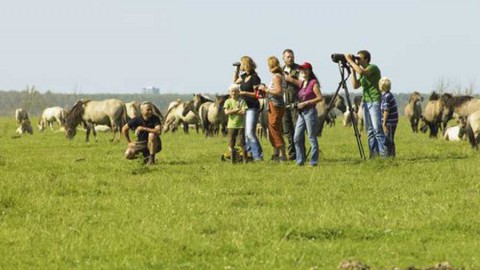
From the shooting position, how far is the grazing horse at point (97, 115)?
109ft

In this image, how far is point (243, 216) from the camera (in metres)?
10.1

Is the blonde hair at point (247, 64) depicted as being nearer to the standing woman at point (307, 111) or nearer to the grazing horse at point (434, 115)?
the standing woman at point (307, 111)

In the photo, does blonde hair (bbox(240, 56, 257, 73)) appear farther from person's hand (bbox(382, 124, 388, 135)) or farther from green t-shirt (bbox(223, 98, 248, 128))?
person's hand (bbox(382, 124, 388, 135))

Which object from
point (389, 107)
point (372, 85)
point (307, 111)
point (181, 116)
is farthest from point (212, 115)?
point (307, 111)

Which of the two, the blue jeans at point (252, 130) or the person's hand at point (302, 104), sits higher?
the person's hand at point (302, 104)

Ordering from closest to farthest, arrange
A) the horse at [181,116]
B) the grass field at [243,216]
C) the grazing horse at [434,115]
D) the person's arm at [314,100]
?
the grass field at [243,216], the person's arm at [314,100], the grazing horse at [434,115], the horse at [181,116]

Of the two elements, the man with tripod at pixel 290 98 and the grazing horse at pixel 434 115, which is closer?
the man with tripod at pixel 290 98

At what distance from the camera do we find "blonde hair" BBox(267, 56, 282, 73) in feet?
53.5

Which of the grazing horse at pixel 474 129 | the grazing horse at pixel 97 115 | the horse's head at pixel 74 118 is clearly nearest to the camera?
the grazing horse at pixel 474 129

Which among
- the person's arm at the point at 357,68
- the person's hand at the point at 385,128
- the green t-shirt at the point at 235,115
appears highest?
the person's arm at the point at 357,68

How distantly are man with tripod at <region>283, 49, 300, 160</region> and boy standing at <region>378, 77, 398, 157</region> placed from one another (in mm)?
1623

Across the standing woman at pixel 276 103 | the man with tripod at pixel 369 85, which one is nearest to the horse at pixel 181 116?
the standing woman at pixel 276 103

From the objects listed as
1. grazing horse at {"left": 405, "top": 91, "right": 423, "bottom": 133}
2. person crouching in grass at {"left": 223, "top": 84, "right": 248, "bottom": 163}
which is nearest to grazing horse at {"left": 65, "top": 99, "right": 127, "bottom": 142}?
grazing horse at {"left": 405, "top": 91, "right": 423, "bottom": 133}

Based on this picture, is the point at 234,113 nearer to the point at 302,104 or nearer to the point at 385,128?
the point at 302,104
